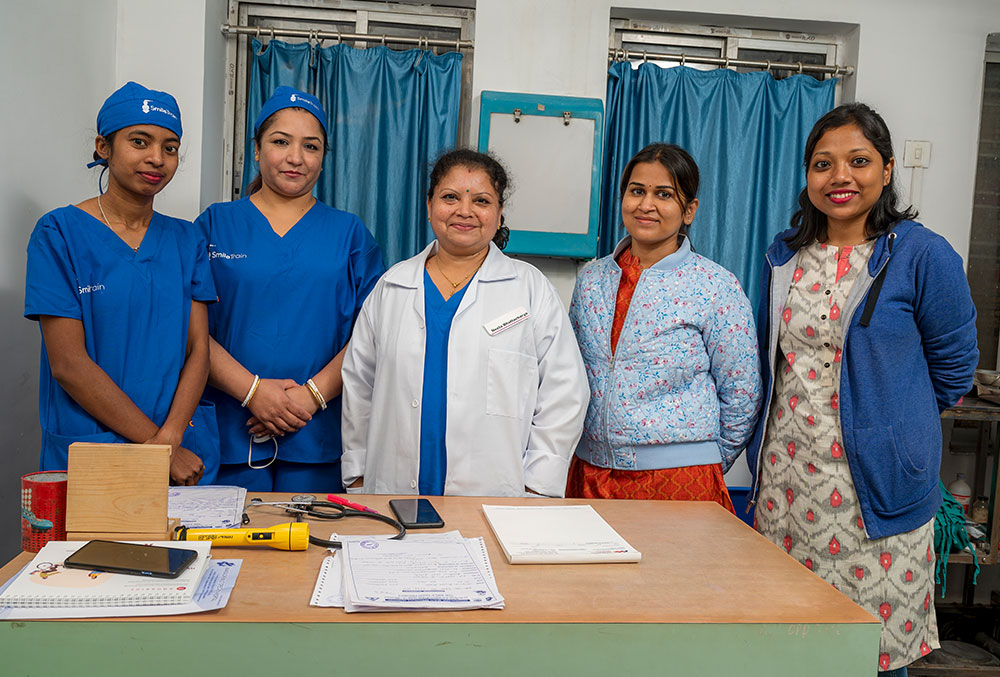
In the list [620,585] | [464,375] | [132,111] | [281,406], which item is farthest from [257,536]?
[132,111]

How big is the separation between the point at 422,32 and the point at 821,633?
265 centimetres

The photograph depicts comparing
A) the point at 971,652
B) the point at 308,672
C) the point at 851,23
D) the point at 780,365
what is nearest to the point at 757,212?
the point at 851,23

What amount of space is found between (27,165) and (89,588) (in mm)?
1438

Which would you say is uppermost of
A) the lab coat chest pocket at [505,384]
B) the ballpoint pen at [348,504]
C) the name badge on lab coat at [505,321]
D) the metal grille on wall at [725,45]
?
the metal grille on wall at [725,45]

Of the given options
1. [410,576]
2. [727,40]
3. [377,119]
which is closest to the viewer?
[410,576]

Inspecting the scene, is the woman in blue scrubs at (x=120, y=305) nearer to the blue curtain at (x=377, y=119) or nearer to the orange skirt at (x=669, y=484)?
the orange skirt at (x=669, y=484)

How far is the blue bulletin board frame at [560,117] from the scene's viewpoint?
8.72 feet

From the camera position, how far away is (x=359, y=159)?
9.29 ft

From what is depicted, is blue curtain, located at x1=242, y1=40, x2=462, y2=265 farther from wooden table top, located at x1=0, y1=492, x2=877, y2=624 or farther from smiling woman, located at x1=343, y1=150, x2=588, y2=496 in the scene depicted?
wooden table top, located at x1=0, y1=492, x2=877, y2=624

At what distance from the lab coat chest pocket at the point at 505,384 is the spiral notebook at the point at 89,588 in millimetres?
808

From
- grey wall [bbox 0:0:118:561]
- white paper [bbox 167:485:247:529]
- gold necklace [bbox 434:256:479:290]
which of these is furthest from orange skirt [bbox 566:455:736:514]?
grey wall [bbox 0:0:118:561]

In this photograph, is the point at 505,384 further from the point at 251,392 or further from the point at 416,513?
the point at 251,392

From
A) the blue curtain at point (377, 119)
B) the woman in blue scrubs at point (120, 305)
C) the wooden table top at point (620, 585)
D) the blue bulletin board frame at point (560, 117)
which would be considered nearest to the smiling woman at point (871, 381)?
the wooden table top at point (620, 585)

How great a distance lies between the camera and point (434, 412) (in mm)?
1711
